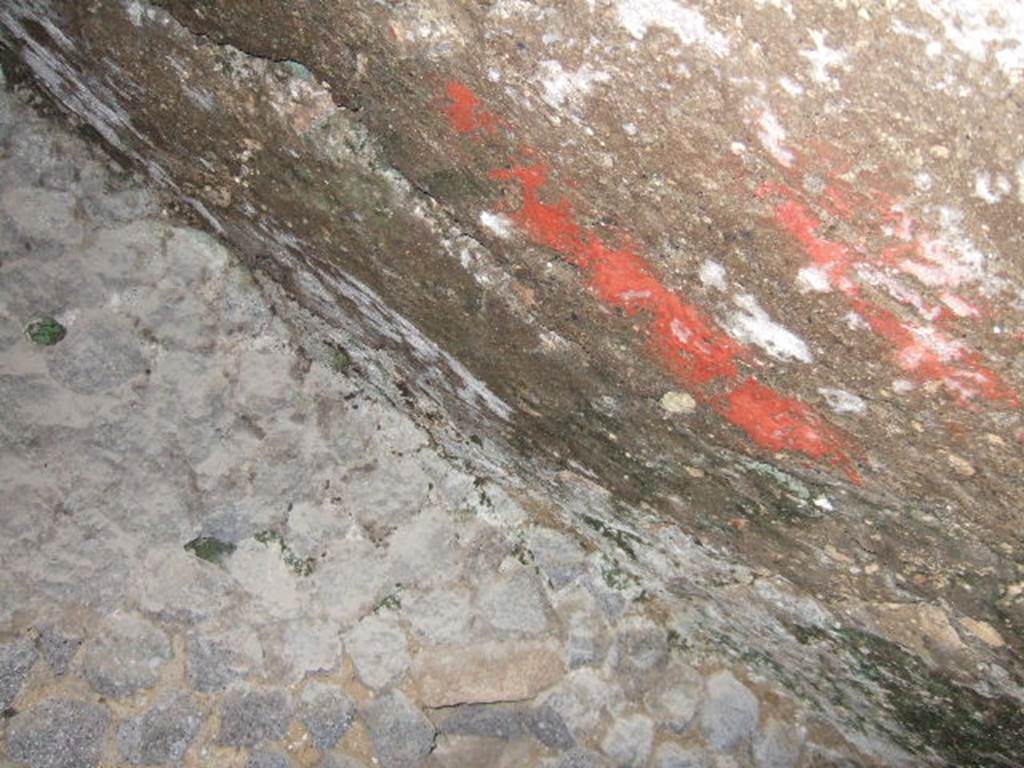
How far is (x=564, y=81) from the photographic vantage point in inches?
32.4

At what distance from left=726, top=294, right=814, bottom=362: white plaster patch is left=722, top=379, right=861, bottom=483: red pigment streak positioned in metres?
0.08

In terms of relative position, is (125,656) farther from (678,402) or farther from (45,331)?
(678,402)

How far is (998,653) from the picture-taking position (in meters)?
1.17

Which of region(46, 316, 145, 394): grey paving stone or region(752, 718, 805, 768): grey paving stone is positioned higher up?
region(752, 718, 805, 768): grey paving stone

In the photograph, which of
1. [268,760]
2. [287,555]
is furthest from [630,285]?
[268,760]

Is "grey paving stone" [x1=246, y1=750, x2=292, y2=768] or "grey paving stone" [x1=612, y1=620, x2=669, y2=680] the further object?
"grey paving stone" [x1=612, y1=620, x2=669, y2=680]

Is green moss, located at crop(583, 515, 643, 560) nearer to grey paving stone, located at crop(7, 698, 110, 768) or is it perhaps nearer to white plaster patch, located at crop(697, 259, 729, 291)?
white plaster patch, located at crop(697, 259, 729, 291)

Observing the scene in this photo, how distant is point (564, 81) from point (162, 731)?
1394mm

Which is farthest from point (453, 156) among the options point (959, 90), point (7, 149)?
point (7, 149)

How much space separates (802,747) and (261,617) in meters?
1.19

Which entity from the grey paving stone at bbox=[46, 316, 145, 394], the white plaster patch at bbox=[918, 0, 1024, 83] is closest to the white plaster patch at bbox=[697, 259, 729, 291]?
the white plaster patch at bbox=[918, 0, 1024, 83]

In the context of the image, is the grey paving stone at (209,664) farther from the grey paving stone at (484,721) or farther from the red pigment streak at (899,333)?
the red pigment streak at (899,333)

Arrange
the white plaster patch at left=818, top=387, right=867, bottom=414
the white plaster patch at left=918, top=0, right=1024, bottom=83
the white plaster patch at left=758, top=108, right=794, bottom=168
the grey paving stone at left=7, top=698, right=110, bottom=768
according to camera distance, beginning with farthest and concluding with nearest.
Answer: the grey paving stone at left=7, top=698, right=110, bottom=768 → the white plaster patch at left=818, top=387, right=867, bottom=414 → the white plaster patch at left=758, top=108, right=794, bottom=168 → the white plaster patch at left=918, top=0, right=1024, bottom=83

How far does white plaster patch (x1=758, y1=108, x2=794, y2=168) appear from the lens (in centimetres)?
74
